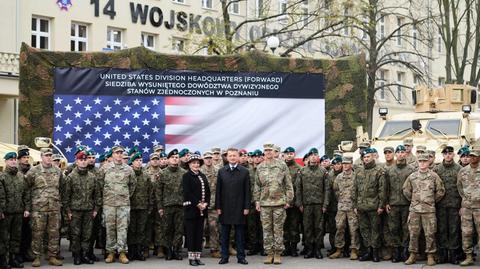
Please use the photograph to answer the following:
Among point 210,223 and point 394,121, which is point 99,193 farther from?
point 394,121

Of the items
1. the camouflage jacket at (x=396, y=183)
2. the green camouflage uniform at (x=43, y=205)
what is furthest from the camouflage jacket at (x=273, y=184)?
the green camouflage uniform at (x=43, y=205)

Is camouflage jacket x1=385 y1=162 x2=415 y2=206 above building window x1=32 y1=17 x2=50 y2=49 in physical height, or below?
below

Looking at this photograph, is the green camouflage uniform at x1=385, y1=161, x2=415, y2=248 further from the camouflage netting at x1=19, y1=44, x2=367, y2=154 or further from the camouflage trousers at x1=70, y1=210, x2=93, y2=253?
the camouflage trousers at x1=70, y1=210, x2=93, y2=253

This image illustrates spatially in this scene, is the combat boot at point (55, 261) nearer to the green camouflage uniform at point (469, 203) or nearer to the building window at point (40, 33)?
the green camouflage uniform at point (469, 203)

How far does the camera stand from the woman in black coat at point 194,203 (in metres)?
12.4

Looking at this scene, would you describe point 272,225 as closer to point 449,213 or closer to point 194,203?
point 194,203

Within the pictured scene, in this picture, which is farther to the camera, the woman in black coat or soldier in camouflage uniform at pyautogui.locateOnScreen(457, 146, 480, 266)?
the woman in black coat

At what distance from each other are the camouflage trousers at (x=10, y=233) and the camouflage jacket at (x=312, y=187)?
14.5ft

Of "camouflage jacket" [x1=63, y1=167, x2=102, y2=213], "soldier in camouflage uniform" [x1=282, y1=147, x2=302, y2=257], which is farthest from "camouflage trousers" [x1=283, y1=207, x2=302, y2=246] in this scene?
"camouflage jacket" [x1=63, y1=167, x2=102, y2=213]

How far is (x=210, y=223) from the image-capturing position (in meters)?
13.3

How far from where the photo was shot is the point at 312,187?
13.3 metres

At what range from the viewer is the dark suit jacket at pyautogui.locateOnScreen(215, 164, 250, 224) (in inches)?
492

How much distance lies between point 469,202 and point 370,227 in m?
1.62

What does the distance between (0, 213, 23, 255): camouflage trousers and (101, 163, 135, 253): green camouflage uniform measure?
1.29m
